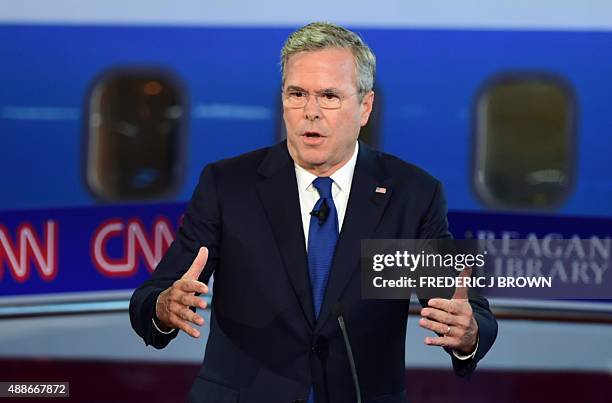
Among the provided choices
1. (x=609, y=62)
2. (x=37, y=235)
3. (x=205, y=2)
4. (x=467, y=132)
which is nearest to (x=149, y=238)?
(x=37, y=235)

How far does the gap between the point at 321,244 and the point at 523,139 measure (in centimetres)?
244

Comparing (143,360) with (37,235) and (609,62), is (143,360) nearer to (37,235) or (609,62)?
(37,235)

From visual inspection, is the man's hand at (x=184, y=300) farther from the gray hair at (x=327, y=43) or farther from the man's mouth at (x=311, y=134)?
the gray hair at (x=327, y=43)

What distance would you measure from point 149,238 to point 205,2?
43.2 inches

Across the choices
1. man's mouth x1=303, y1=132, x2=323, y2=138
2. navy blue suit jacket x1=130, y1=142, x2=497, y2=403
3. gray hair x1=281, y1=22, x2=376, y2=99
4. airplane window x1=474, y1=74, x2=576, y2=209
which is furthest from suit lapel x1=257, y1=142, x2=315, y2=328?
airplane window x1=474, y1=74, x2=576, y2=209

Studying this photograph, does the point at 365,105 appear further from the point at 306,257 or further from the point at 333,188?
the point at 306,257

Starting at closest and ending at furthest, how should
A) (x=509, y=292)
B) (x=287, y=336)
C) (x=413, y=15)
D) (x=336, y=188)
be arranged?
(x=287, y=336), (x=336, y=188), (x=509, y=292), (x=413, y=15)

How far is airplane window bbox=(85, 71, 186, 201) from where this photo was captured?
4.61 meters

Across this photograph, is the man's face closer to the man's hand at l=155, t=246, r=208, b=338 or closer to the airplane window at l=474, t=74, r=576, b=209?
the man's hand at l=155, t=246, r=208, b=338

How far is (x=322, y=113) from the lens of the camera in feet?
7.44

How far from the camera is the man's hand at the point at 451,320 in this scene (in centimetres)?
206

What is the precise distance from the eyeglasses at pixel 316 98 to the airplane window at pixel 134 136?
2369 mm

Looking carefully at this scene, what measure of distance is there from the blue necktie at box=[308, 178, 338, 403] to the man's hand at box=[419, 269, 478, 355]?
26cm

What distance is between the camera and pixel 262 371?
7.35 ft
